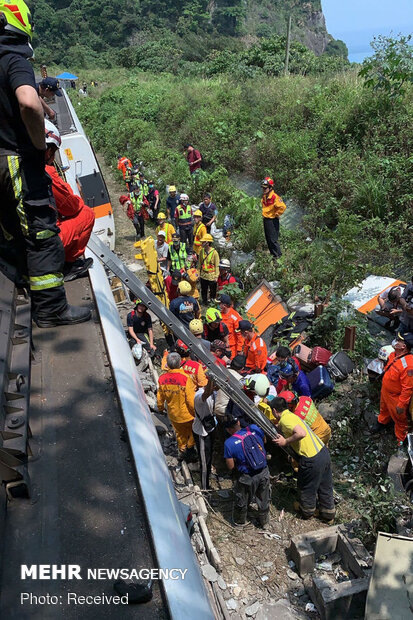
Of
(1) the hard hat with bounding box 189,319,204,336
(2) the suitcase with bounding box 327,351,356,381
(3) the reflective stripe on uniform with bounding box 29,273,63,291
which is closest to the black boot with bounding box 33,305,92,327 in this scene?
(3) the reflective stripe on uniform with bounding box 29,273,63,291

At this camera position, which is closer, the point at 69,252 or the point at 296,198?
the point at 69,252

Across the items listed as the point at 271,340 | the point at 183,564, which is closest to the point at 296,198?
the point at 271,340

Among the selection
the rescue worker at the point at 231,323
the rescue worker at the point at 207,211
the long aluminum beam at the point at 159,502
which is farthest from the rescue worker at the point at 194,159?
the long aluminum beam at the point at 159,502

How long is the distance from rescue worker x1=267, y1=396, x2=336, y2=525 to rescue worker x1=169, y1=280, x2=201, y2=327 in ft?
8.03

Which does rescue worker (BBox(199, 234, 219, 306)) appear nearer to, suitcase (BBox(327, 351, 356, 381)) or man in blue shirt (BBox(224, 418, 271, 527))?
suitcase (BBox(327, 351, 356, 381))

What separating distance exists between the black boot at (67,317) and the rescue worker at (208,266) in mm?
5938

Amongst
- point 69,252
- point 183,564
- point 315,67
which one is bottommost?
point 183,564

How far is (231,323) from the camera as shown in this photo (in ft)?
23.2

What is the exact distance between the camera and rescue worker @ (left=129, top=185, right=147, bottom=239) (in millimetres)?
12359

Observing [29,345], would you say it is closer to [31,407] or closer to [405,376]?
[31,407]

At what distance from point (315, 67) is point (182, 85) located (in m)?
6.16

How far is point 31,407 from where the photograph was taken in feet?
7.51

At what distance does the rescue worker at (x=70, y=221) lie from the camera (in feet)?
10.1

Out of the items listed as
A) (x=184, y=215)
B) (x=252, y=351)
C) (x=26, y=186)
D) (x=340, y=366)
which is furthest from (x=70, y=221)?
(x=184, y=215)
